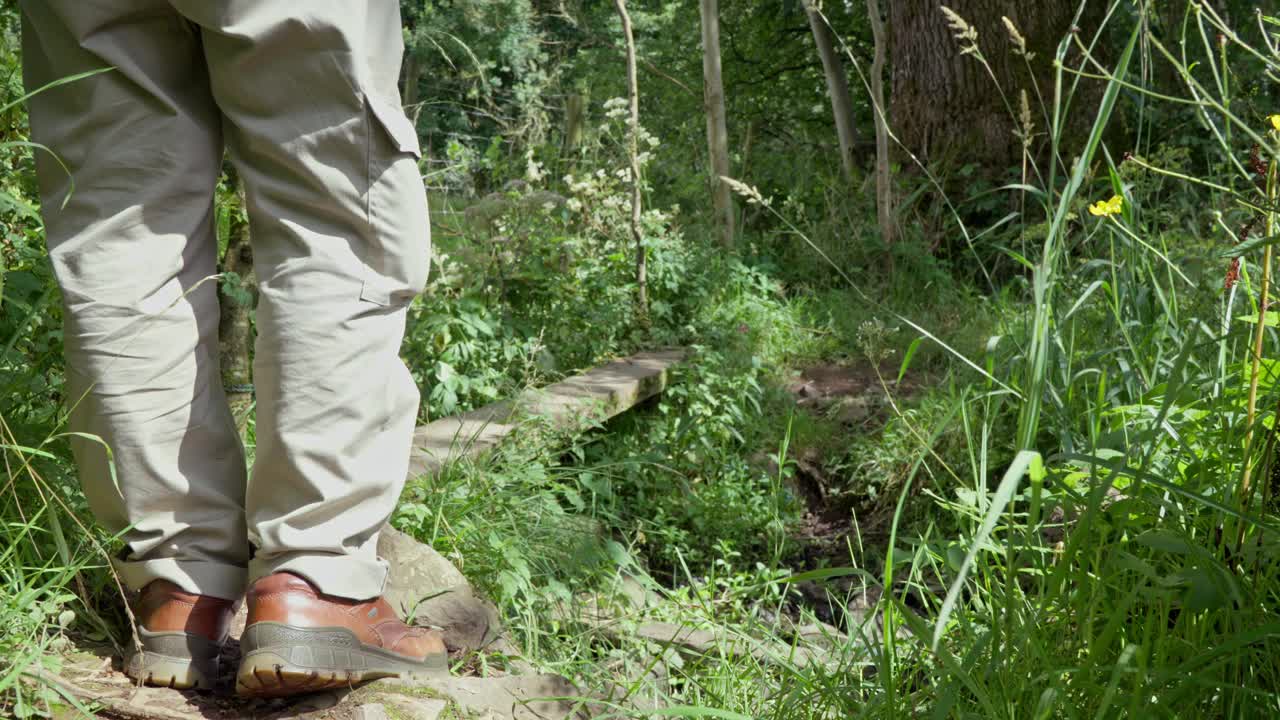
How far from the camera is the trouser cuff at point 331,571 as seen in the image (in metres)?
1.63

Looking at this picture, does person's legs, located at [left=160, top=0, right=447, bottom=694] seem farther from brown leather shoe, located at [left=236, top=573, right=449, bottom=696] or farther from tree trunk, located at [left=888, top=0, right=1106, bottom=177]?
tree trunk, located at [left=888, top=0, right=1106, bottom=177]

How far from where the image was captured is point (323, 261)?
1.61 metres

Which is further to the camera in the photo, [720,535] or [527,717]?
[720,535]

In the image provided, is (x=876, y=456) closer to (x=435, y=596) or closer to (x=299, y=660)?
(x=435, y=596)

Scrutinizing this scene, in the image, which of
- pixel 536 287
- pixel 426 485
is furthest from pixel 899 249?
pixel 426 485

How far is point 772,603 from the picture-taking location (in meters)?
3.45

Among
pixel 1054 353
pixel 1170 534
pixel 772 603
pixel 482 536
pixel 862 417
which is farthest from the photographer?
pixel 862 417

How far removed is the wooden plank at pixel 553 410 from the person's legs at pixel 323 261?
1.19m

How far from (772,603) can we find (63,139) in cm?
247

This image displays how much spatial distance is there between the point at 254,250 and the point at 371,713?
0.72 metres

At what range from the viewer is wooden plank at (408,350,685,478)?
3.08 metres

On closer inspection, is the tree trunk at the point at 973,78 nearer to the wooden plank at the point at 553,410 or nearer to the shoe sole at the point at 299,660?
the wooden plank at the point at 553,410

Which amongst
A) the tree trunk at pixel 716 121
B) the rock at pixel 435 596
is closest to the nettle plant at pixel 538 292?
the tree trunk at pixel 716 121

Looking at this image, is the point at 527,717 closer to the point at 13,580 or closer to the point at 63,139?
the point at 13,580
